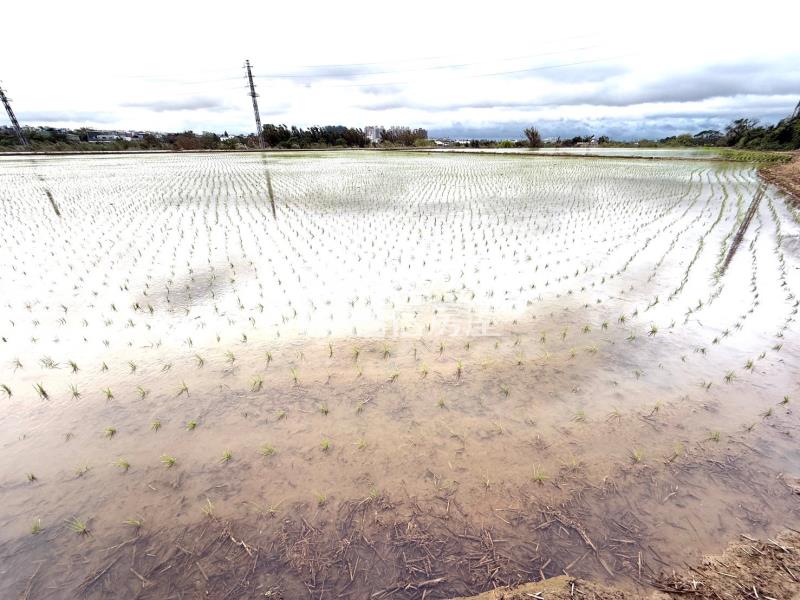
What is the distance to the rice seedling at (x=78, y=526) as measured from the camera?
7.23 ft

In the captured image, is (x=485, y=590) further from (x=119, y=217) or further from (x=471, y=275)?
(x=119, y=217)

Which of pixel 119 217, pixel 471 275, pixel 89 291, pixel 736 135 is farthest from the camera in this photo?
pixel 736 135

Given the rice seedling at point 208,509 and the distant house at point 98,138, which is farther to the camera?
the distant house at point 98,138

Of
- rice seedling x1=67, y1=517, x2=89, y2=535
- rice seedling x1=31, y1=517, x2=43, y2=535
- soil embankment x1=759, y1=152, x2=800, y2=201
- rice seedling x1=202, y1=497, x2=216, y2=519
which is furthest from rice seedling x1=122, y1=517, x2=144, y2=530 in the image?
soil embankment x1=759, y1=152, x2=800, y2=201

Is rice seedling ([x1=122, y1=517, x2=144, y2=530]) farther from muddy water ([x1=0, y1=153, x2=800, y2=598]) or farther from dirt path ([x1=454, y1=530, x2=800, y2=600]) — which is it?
dirt path ([x1=454, y1=530, x2=800, y2=600])

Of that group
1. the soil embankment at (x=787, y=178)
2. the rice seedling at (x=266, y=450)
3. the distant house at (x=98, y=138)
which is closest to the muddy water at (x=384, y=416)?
the rice seedling at (x=266, y=450)

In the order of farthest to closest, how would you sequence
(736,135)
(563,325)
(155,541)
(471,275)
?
(736,135) < (471,275) < (563,325) < (155,541)

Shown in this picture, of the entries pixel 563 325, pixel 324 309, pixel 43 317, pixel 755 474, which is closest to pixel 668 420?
pixel 755 474

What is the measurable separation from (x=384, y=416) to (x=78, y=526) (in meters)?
2.16

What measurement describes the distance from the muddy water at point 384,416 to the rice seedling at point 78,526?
0.07ft

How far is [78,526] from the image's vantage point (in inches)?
87.5

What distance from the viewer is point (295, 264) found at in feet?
21.0

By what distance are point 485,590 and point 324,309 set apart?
3.63 meters

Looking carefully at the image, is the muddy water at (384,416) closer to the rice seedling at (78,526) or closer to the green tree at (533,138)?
the rice seedling at (78,526)
